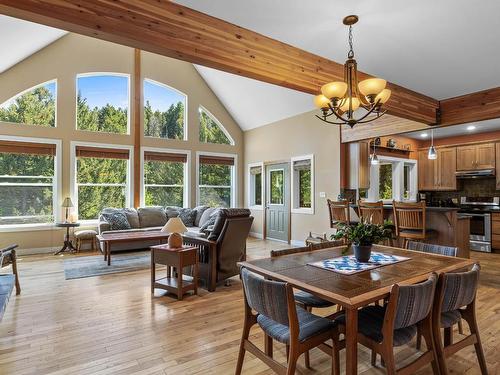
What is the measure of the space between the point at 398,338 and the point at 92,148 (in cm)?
685

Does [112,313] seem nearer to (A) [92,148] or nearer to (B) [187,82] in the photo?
(A) [92,148]

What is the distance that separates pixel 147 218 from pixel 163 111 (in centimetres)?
280

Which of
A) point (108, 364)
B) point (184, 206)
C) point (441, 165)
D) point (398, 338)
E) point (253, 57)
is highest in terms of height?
point (253, 57)

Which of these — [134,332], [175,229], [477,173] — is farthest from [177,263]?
[477,173]

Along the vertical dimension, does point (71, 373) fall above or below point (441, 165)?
below

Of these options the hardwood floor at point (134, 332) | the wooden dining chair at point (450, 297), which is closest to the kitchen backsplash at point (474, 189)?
the hardwood floor at point (134, 332)

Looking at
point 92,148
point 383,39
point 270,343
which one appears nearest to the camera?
point 270,343

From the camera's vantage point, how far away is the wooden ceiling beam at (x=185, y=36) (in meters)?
2.14

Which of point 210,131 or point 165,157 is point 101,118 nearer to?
point 165,157

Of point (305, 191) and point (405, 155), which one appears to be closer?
point (305, 191)

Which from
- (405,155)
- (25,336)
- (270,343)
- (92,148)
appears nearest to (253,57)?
(270,343)

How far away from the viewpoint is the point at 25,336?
103 inches

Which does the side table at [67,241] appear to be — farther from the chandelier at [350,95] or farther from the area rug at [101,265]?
the chandelier at [350,95]

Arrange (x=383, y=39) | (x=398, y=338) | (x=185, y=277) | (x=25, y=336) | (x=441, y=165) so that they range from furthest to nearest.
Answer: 1. (x=441, y=165)
2. (x=185, y=277)
3. (x=383, y=39)
4. (x=25, y=336)
5. (x=398, y=338)
